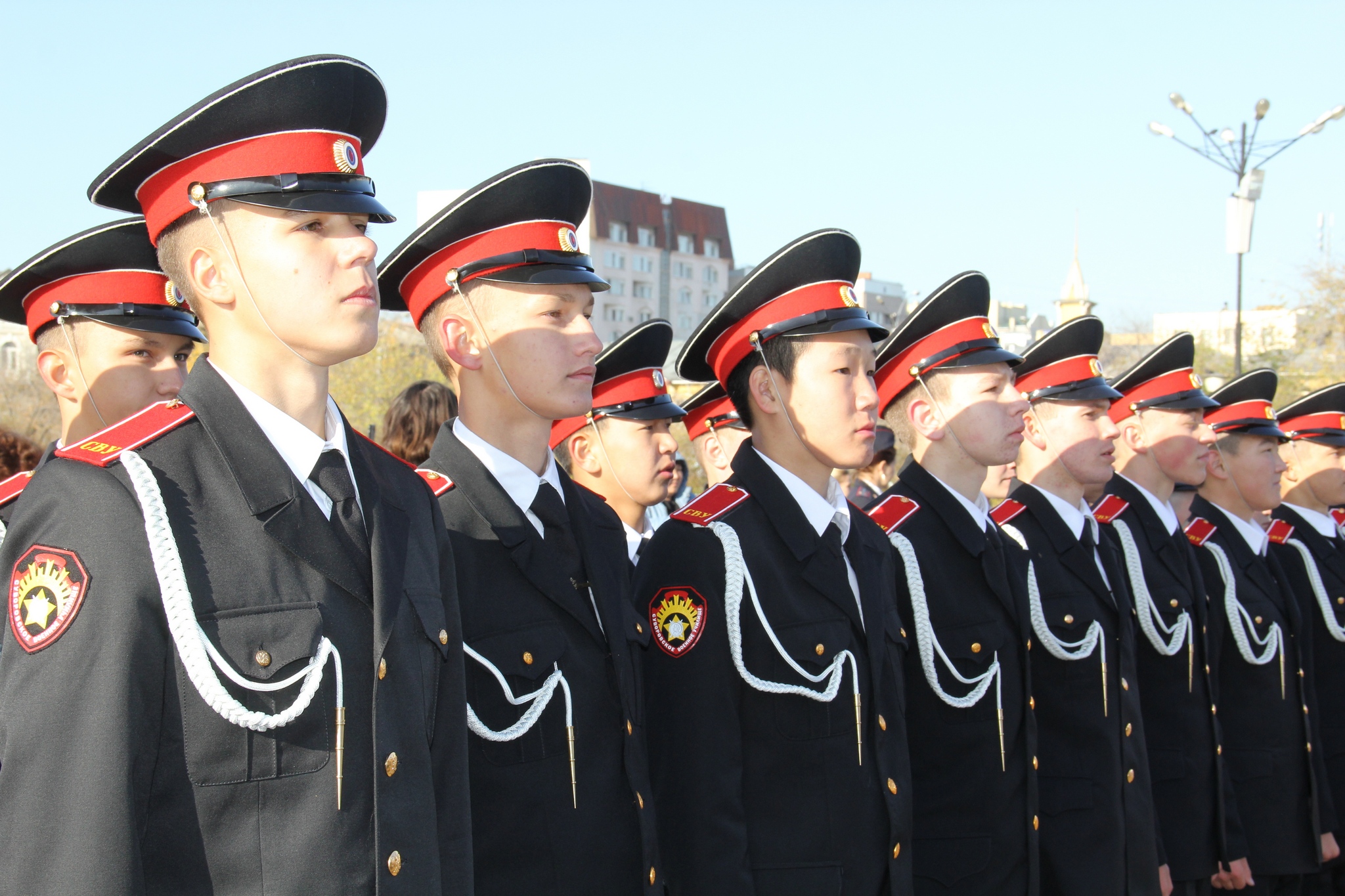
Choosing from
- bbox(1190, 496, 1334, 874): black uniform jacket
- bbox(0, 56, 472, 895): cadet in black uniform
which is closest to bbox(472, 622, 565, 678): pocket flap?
bbox(0, 56, 472, 895): cadet in black uniform

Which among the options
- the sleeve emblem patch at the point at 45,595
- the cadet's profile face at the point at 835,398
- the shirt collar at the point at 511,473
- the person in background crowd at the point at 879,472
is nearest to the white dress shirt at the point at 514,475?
the shirt collar at the point at 511,473

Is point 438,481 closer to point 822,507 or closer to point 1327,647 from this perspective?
point 822,507

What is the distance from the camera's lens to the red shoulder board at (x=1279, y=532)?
668cm

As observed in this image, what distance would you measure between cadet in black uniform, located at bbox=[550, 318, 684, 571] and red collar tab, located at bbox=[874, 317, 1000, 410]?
1117 millimetres

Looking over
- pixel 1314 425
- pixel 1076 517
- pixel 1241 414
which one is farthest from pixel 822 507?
pixel 1314 425

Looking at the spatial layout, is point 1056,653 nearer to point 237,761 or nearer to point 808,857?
point 808,857

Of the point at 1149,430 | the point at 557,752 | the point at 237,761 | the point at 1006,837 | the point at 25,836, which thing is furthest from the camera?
the point at 1149,430

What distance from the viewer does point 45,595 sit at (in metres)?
1.93

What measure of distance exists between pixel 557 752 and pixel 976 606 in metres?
1.75

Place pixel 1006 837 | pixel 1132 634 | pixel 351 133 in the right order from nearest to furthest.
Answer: pixel 351 133, pixel 1006 837, pixel 1132 634

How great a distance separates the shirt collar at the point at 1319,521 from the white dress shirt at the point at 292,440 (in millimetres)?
6288

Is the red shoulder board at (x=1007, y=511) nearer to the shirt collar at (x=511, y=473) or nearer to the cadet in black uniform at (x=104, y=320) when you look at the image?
the shirt collar at (x=511, y=473)

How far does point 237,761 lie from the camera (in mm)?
2006

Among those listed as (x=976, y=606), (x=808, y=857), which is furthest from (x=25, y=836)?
(x=976, y=606)
